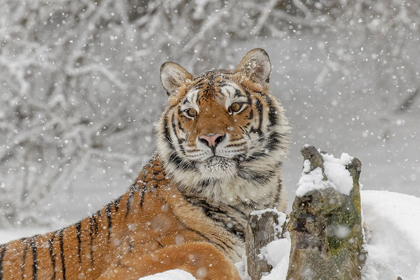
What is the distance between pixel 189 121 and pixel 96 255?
2.94ft

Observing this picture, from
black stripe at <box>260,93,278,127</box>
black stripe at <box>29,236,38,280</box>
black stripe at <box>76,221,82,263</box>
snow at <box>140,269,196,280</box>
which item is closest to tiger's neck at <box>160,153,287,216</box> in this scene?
black stripe at <box>260,93,278,127</box>

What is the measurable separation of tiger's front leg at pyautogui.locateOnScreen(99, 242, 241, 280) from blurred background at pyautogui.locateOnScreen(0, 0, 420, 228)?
644 centimetres

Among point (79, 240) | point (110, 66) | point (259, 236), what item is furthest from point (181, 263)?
point (110, 66)

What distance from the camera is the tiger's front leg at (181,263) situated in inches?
99.8

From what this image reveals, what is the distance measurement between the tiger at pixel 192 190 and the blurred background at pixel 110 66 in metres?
5.82

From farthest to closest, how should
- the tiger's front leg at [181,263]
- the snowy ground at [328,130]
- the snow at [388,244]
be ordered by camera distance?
1. the snowy ground at [328,130]
2. the tiger's front leg at [181,263]
3. the snow at [388,244]

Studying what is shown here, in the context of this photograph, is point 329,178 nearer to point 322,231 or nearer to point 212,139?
point 322,231

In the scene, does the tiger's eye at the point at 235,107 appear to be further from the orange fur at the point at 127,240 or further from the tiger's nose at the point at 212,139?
the orange fur at the point at 127,240

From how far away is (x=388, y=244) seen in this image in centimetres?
205

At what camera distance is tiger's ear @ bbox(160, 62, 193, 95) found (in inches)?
140

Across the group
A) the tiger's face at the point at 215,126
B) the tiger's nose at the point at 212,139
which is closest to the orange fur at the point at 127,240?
the tiger's face at the point at 215,126

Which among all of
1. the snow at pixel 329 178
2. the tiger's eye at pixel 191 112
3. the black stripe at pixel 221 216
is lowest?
the black stripe at pixel 221 216

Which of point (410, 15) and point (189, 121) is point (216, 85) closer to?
point (189, 121)

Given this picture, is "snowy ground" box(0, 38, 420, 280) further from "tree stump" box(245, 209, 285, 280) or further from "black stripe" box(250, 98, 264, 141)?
"tree stump" box(245, 209, 285, 280)
